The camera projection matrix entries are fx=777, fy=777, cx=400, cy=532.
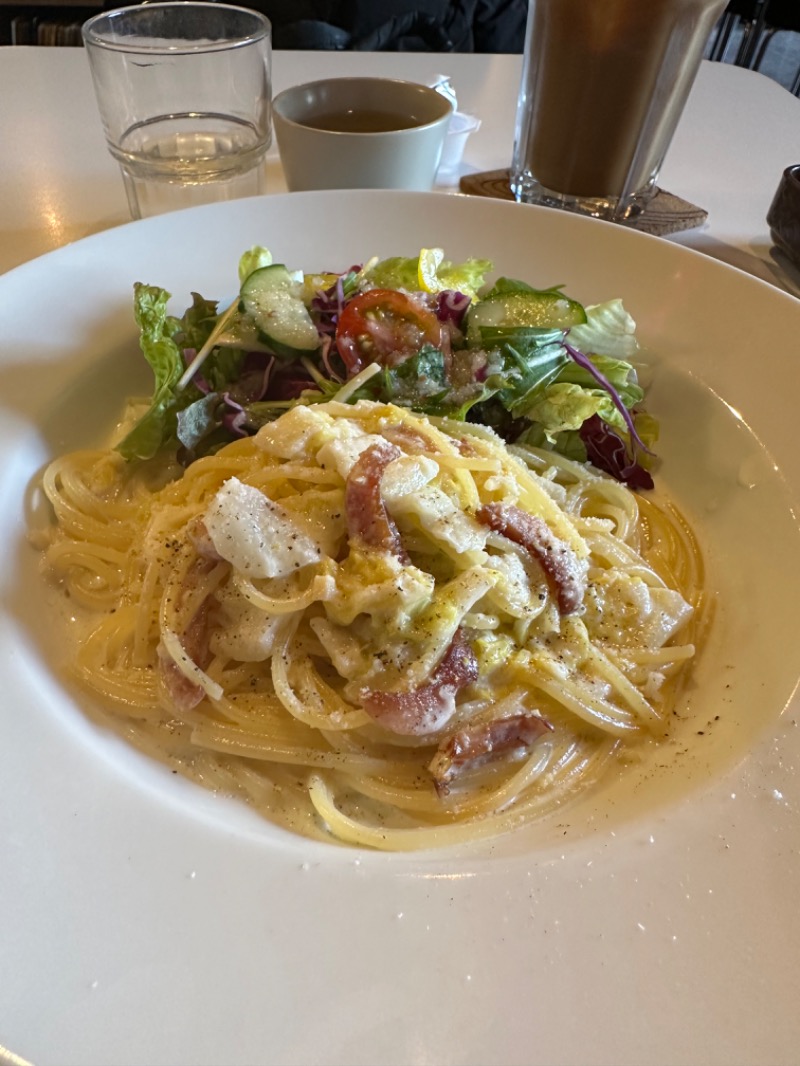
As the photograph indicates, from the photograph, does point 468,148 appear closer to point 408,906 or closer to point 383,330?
point 383,330

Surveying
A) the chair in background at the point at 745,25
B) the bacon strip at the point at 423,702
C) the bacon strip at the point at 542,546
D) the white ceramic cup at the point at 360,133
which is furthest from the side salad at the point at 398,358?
the chair in background at the point at 745,25

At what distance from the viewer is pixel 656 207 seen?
127 inches

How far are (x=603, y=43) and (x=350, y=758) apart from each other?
2.66 metres

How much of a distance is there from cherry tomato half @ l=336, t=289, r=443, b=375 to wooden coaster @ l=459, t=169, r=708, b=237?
125cm

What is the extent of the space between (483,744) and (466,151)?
9.95ft

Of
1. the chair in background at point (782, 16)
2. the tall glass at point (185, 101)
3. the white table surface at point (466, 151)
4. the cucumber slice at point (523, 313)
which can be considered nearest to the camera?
the cucumber slice at point (523, 313)

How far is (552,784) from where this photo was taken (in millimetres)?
1769

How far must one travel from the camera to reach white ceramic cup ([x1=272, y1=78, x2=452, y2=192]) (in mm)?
2826

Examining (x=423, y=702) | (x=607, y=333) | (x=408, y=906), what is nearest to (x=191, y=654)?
(x=423, y=702)

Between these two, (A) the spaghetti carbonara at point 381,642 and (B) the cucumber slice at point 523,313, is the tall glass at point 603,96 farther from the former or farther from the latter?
(A) the spaghetti carbonara at point 381,642

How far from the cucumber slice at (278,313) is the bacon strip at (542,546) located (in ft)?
2.85

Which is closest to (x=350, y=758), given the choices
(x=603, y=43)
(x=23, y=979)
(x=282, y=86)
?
(x=23, y=979)

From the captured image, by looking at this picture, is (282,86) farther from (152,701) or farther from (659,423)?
(152,701)

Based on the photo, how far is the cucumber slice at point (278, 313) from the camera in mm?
2350
